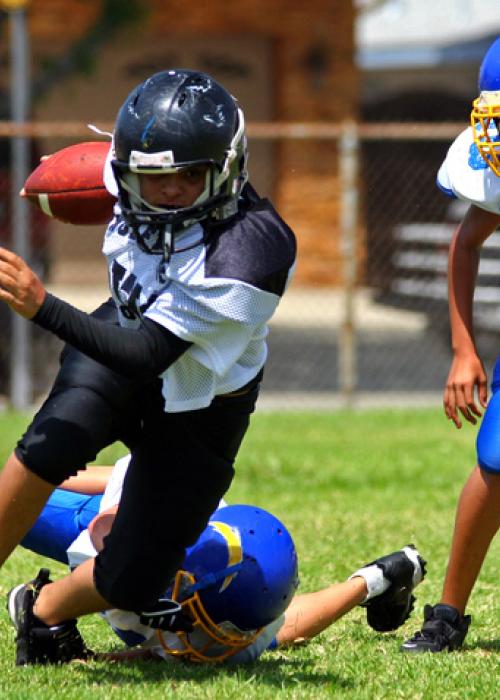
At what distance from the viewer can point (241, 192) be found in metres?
3.76

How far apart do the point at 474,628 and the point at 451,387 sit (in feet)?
2.72

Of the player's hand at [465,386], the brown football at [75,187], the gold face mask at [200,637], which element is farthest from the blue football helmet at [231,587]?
the brown football at [75,187]

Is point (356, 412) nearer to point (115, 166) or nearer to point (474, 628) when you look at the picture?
point (474, 628)

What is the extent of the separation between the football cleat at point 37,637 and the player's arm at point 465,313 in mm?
1275

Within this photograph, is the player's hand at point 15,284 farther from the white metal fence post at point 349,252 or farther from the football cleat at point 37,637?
the white metal fence post at point 349,252

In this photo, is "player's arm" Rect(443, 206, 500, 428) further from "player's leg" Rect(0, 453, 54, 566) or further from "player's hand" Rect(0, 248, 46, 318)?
"player's hand" Rect(0, 248, 46, 318)

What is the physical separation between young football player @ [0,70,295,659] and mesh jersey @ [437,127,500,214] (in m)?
0.70

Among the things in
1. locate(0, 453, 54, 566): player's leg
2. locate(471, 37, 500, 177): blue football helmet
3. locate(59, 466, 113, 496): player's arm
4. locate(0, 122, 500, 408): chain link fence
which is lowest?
locate(0, 122, 500, 408): chain link fence

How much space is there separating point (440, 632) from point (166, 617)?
0.86m

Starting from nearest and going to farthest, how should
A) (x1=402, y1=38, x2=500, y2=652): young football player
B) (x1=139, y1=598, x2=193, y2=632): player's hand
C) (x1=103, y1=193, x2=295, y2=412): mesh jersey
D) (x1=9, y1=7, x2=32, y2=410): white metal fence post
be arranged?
(x1=103, y1=193, x2=295, y2=412): mesh jersey < (x1=139, y1=598, x2=193, y2=632): player's hand < (x1=402, y1=38, x2=500, y2=652): young football player < (x1=9, y1=7, x2=32, y2=410): white metal fence post

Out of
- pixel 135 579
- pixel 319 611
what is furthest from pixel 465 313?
pixel 135 579

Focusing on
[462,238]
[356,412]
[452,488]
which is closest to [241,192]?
[462,238]

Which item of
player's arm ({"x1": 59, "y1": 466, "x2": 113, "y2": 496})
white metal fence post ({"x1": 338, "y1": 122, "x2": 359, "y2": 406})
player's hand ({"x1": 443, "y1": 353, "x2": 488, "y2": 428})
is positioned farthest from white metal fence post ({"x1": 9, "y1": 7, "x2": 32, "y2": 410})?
player's hand ({"x1": 443, "y1": 353, "x2": 488, "y2": 428})

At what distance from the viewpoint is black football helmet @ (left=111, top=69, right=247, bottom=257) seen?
11.6ft
